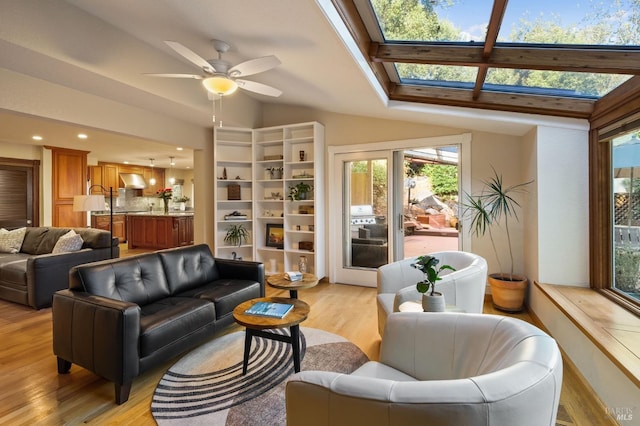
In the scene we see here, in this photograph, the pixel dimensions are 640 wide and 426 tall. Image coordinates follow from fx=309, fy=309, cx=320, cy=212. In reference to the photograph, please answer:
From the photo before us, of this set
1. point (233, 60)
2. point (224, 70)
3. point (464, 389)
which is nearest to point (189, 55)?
point (224, 70)

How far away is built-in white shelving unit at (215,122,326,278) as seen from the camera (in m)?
4.89

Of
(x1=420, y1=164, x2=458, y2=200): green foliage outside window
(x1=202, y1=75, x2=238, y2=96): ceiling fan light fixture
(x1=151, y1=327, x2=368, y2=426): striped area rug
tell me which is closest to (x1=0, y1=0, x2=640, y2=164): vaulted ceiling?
(x1=202, y1=75, x2=238, y2=96): ceiling fan light fixture

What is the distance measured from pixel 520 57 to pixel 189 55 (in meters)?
2.57

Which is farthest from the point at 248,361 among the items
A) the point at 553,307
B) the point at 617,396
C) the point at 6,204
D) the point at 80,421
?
the point at 6,204

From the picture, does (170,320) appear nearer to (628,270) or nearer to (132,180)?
(628,270)

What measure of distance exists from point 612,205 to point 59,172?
925cm

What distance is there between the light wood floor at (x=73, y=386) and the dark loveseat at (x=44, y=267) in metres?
0.43

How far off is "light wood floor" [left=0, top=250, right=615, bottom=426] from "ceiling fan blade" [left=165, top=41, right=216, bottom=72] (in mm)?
2466

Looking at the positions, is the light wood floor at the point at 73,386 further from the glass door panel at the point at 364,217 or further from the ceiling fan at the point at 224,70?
the ceiling fan at the point at 224,70

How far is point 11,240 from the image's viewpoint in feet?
16.4

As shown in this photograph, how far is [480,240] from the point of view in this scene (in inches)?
160

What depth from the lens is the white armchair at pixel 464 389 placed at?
93 cm

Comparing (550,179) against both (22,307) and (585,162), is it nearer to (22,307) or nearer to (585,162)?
(585,162)

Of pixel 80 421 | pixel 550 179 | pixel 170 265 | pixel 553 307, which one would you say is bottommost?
pixel 80 421
